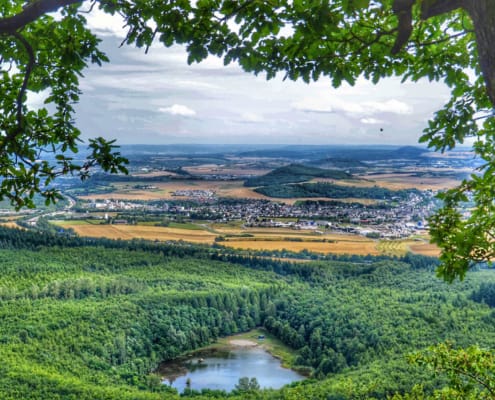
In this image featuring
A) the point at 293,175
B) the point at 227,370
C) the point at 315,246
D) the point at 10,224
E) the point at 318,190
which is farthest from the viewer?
the point at 293,175

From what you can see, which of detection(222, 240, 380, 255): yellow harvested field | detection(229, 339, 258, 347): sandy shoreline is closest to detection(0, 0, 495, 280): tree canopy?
detection(229, 339, 258, 347): sandy shoreline

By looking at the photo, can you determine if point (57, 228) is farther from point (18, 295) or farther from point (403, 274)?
point (403, 274)

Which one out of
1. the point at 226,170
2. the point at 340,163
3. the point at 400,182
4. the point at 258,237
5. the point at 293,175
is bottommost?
the point at 258,237

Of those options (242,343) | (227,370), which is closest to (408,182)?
(242,343)

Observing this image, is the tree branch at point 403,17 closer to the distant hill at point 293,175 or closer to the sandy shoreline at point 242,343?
the sandy shoreline at point 242,343

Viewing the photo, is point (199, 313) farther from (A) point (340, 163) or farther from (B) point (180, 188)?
(A) point (340, 163)

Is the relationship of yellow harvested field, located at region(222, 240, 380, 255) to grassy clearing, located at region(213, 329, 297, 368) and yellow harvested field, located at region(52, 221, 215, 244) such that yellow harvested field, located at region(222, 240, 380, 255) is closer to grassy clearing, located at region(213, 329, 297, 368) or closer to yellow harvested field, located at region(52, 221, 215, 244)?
yellow harvested field, located at region(52, 221, 215, 244)
